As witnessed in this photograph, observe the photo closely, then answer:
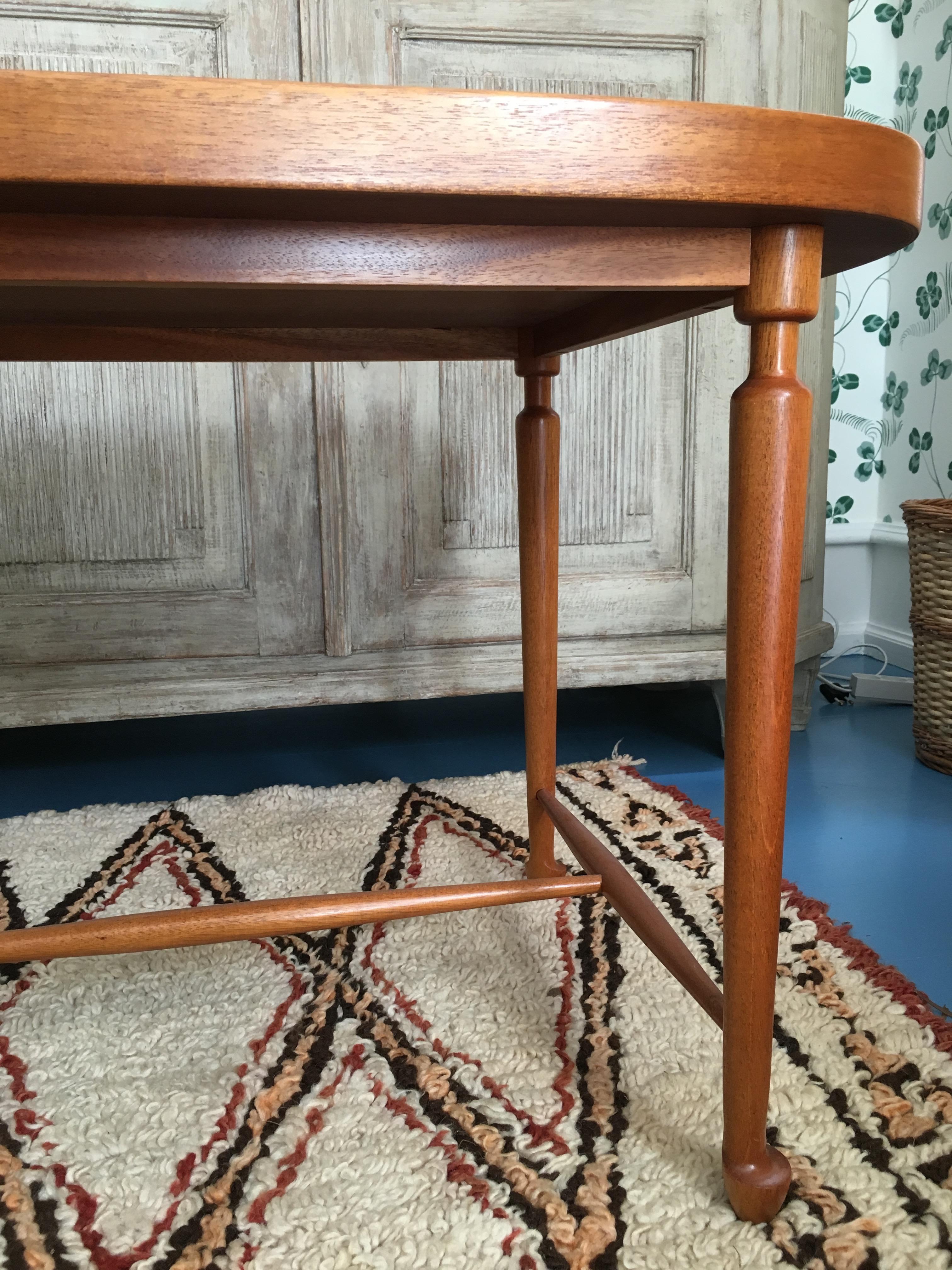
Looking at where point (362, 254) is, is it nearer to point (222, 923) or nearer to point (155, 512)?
point (222, 923)

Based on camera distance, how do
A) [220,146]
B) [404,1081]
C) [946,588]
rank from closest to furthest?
[220,146] < [404,1081] < [946,588]

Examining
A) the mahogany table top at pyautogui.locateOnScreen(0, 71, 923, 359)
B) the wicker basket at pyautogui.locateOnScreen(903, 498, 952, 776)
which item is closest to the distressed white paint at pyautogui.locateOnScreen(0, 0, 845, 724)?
the wicker basket at pyautogui.locateOnScreen(903, 498, 952, 776)

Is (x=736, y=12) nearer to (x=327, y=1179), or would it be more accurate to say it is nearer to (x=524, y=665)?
(x=524, y=665)

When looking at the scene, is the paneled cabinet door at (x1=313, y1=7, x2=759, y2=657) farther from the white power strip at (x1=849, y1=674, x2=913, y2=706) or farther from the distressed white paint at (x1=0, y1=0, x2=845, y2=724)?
the white power strip at (x1=849, y1=674, x2=913, y2=706)

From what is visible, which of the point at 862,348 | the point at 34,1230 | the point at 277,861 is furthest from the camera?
the point at 862,348

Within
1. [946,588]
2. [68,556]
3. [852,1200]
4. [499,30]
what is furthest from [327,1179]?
[499,30]

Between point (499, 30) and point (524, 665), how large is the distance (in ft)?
2.82

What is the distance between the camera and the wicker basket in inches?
53.4

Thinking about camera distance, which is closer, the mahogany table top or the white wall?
the mahogany table top

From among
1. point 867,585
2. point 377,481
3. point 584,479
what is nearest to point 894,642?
point 867,585

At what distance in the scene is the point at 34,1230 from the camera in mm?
556

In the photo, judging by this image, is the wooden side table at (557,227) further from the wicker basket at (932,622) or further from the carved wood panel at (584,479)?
the wicker basket at (932,622)

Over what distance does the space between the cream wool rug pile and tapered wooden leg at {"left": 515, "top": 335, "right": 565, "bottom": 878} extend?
0.37 feet

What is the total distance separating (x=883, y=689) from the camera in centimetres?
177
